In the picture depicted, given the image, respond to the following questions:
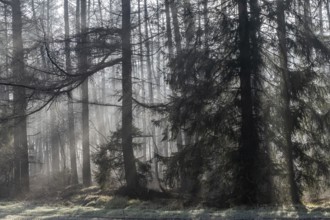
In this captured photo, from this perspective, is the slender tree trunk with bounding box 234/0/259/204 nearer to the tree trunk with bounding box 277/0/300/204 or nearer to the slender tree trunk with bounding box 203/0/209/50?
the slender tree trunk with bounding box 203/0/209/50

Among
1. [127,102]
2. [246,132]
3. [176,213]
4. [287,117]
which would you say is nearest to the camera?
[176,213]

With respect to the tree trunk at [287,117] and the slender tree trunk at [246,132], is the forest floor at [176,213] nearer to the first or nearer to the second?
the tree trunk at [287,117]

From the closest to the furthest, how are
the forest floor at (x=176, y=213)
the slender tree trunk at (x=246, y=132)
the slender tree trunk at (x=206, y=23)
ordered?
the forest floor at (x=176, y=213) < the slender tree trunk at (x=246, y=132) < the slender tree trunk at (x=206, y=23)

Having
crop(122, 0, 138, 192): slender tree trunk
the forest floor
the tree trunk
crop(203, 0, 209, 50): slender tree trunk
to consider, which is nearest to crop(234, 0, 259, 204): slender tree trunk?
the forest floor

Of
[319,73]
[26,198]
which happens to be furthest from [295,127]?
[26,198]

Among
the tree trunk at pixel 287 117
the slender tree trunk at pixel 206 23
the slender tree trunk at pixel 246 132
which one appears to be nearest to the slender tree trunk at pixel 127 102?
the slender tree trunk at pixel 206 23

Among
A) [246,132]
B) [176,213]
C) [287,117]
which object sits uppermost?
[287,117]

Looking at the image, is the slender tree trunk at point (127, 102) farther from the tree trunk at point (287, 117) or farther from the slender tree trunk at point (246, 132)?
the tree trunk at point (287, 117)

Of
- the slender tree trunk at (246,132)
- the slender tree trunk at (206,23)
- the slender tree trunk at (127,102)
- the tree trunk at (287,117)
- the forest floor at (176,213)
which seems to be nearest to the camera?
the forest floor at (176,213)

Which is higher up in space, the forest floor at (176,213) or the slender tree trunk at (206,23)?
the slender tree trunk at (206,23)

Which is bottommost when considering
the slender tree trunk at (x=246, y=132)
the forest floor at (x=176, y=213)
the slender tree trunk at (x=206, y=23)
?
the forest floor at (x=176, y=213)

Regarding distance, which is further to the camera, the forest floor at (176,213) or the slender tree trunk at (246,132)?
the slender tree trunk at (246,132)

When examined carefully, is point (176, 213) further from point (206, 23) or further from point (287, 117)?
point (206, 23)

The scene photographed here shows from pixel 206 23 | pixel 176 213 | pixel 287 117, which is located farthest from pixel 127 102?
pixel 176 213
